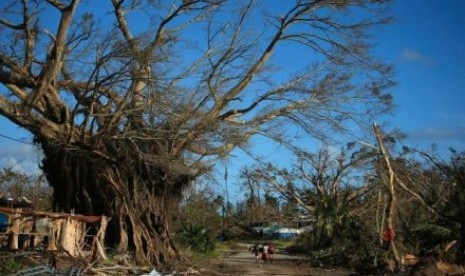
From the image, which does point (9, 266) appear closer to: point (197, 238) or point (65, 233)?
point (65, 233)

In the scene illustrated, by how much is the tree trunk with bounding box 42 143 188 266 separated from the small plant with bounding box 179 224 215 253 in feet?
45.8

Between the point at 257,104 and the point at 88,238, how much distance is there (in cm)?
815

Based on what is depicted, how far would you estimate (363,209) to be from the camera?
119 ft

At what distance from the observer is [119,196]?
21.0 meters

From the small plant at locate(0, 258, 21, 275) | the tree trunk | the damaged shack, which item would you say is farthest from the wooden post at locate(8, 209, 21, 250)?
the tree trunk

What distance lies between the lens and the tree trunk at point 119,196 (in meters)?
20.7

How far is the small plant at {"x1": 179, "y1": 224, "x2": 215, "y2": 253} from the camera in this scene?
36375 millimetres

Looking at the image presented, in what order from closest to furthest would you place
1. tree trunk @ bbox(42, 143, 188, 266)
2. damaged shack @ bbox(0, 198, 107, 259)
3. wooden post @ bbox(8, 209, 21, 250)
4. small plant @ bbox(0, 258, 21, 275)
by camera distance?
small plant @ bbox(0, 258, 21, 275), wooden post @ bbox(8, 209, 21, 250), damaged shack @ bbox(0, 198, 107, 259), tree trunk @ bbox(42, 143, 188, 266)

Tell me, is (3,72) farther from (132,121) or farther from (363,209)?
(363,209)

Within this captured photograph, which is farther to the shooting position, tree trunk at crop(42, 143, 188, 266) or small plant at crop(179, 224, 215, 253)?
small plant at crop(179, 224, 215, 253)

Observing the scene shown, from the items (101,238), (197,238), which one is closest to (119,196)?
(101,238)

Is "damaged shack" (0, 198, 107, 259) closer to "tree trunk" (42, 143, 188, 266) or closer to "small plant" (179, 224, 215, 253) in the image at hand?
"tree trunk" (42, 143, 188, 266)

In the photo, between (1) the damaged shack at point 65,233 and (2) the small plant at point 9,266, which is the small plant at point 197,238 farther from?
(2) the small plant at point 9,266

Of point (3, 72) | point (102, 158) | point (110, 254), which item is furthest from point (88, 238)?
point (3, 72)
